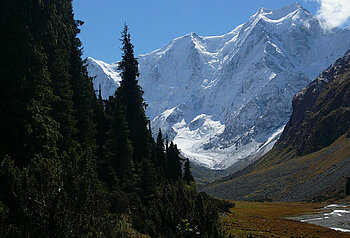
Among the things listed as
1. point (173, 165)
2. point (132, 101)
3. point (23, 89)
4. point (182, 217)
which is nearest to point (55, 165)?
point (182, 217)

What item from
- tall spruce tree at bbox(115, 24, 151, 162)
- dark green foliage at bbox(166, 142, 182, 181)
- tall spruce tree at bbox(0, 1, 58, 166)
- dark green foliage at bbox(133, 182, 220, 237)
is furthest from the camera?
dark green foliage at bbox(166, 142, 182, 181)

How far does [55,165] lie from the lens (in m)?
14.3

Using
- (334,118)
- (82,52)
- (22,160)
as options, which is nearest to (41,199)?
(22,160)

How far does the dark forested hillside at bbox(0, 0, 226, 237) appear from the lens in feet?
43.2

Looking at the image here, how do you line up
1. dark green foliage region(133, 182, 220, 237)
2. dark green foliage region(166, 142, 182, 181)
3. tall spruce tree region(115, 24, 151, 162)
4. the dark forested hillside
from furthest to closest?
dark green foliage region(166, 142, 182, 181)
tall spruce tree region(115, 24, 151, 162)
dark green foliage region(133, 182, 220, 237)
the dark forested hillside

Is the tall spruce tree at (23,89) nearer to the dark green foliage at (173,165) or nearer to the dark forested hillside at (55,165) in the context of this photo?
the dark forested hillside at (55,165)

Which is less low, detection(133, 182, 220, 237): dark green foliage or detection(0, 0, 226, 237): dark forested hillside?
detection(0, 0, 226, 237): dark forested hillside

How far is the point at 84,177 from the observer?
14.3 metres

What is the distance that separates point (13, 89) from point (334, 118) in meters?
202

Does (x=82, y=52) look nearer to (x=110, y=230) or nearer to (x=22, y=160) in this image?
(x=22, y=160)

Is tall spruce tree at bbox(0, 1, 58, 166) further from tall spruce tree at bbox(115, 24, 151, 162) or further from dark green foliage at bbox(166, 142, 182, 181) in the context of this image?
dark green foliage at bbox(166, 142, 182, 181)

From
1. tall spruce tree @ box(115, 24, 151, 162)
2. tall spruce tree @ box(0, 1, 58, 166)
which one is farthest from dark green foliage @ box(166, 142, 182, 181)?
tall spruce tree @ box(0, 1, 58, 166)

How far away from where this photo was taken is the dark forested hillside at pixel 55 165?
43.2 feet

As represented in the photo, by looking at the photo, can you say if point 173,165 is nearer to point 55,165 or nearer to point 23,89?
point 23,89
